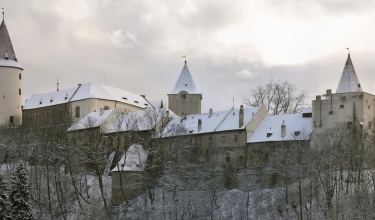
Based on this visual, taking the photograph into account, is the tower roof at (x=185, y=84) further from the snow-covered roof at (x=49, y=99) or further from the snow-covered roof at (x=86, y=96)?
the snow-covered roof at (x=49, y=99)

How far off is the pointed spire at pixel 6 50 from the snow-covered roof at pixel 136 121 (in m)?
18.9

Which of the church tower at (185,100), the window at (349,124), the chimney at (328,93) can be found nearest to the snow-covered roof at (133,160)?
the chimney at (328,93)

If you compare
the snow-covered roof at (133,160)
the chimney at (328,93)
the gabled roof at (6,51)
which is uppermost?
the gabled roof at (6,51)

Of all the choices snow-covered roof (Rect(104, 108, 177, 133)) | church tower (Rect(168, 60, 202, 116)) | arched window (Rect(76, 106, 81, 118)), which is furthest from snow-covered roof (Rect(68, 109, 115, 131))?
church tower (Rect(168, 60, 202, 116))

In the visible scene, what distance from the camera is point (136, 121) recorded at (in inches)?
3078

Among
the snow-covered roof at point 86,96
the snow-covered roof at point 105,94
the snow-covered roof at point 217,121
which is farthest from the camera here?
the snow-covered roof at point 86,96

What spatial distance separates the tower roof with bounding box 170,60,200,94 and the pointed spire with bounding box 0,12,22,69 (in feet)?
63.0

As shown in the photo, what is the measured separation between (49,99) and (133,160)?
29953 mm

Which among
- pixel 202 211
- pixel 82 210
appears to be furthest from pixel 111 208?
pixel 202 211

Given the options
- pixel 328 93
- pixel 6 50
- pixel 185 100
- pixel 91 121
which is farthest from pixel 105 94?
pixel 328 93

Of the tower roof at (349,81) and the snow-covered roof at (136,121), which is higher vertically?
the tower roof at (349,81)

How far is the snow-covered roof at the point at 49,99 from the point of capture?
3793 inches

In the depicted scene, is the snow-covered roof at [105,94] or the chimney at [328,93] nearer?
the chimney at [328,93]

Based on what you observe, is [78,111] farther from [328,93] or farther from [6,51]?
Answer: [328,93]
